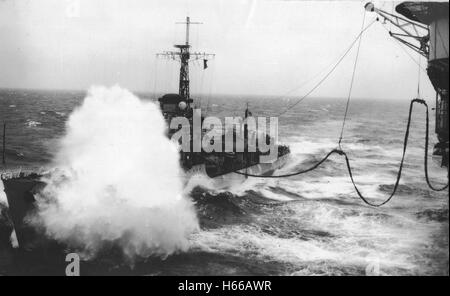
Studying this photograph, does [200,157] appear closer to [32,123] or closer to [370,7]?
[370,7]

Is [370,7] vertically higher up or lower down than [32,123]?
higher up

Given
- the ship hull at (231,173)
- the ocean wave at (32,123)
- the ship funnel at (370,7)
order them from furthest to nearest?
the ocean wave at (32,123)
the ship hull at (231,173)
the ship funnel at (370,7)

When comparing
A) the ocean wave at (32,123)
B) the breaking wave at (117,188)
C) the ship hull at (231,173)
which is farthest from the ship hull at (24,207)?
the ocean wave at (32,123)

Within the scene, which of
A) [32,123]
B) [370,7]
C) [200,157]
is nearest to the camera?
[370,7]

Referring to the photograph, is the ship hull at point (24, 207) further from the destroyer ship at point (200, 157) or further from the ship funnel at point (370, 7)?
the ship funnel at point (370, 7)

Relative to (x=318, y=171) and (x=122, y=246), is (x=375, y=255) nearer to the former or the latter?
(x=122, y=246)

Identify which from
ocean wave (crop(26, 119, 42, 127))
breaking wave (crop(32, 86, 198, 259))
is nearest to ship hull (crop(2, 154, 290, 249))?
breaking wave (crop(32, 86, 198, 259))

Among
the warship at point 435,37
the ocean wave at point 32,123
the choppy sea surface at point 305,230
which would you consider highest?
the warship at point 435,37

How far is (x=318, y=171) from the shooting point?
135 ft

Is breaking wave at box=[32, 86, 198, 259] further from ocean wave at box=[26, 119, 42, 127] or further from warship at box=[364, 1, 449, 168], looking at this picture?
ocean wave at box=[26, 119, 42, 127]

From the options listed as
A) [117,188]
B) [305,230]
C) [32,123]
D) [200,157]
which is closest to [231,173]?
[200,157]
